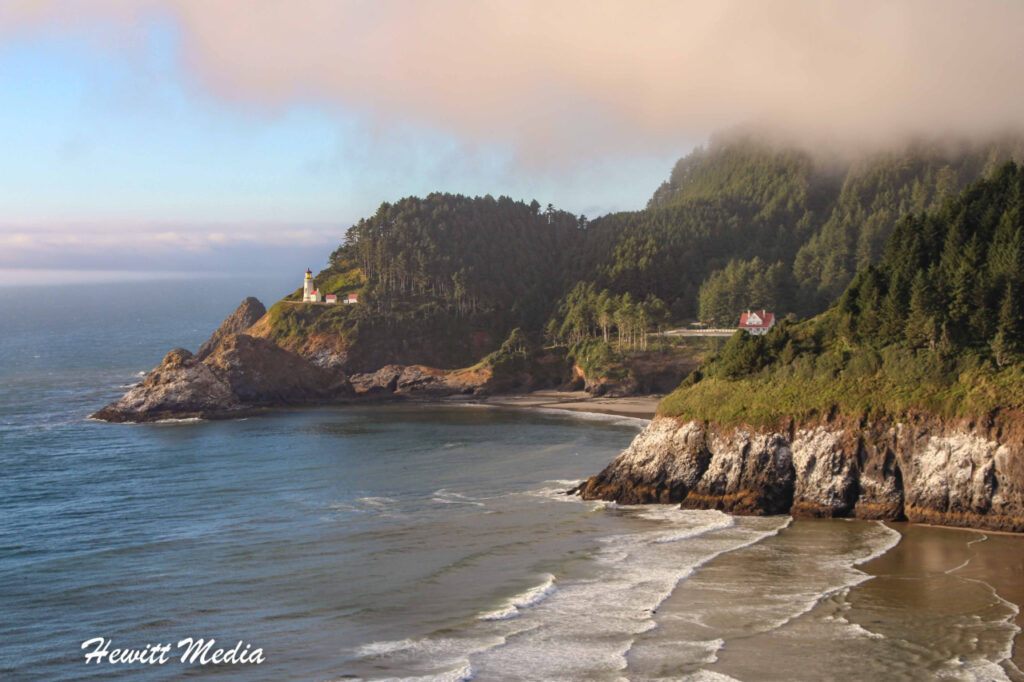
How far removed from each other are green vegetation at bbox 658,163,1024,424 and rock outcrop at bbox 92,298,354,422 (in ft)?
175

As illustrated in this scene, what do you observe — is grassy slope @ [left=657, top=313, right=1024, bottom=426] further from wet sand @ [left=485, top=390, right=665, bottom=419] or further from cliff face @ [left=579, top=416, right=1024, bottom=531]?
wet sand @ [left=485, top=390, right=665, bottom=419]

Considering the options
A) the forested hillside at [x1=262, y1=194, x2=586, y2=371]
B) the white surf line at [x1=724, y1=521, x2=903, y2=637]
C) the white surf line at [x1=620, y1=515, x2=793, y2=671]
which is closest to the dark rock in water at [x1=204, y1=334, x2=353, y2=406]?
the forested hillside at [x1=262, y1=194, x2=586, y2=371]

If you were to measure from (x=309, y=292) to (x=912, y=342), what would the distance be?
9542 centimetres

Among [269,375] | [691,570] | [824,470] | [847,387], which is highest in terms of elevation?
[847,387]

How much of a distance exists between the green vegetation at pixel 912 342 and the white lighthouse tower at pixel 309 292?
82660 mm

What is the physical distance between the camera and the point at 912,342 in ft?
135

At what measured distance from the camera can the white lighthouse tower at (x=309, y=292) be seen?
12250cm

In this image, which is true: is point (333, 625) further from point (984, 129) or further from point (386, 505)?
point (984, 129)

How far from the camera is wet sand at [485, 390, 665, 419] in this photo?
81.6 metres

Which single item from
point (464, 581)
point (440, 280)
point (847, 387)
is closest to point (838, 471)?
point (847, 387)

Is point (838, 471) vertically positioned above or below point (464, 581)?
above

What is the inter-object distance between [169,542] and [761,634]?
81.2 feet

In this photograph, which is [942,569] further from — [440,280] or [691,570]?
[440,280]

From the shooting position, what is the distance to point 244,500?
4750cm
